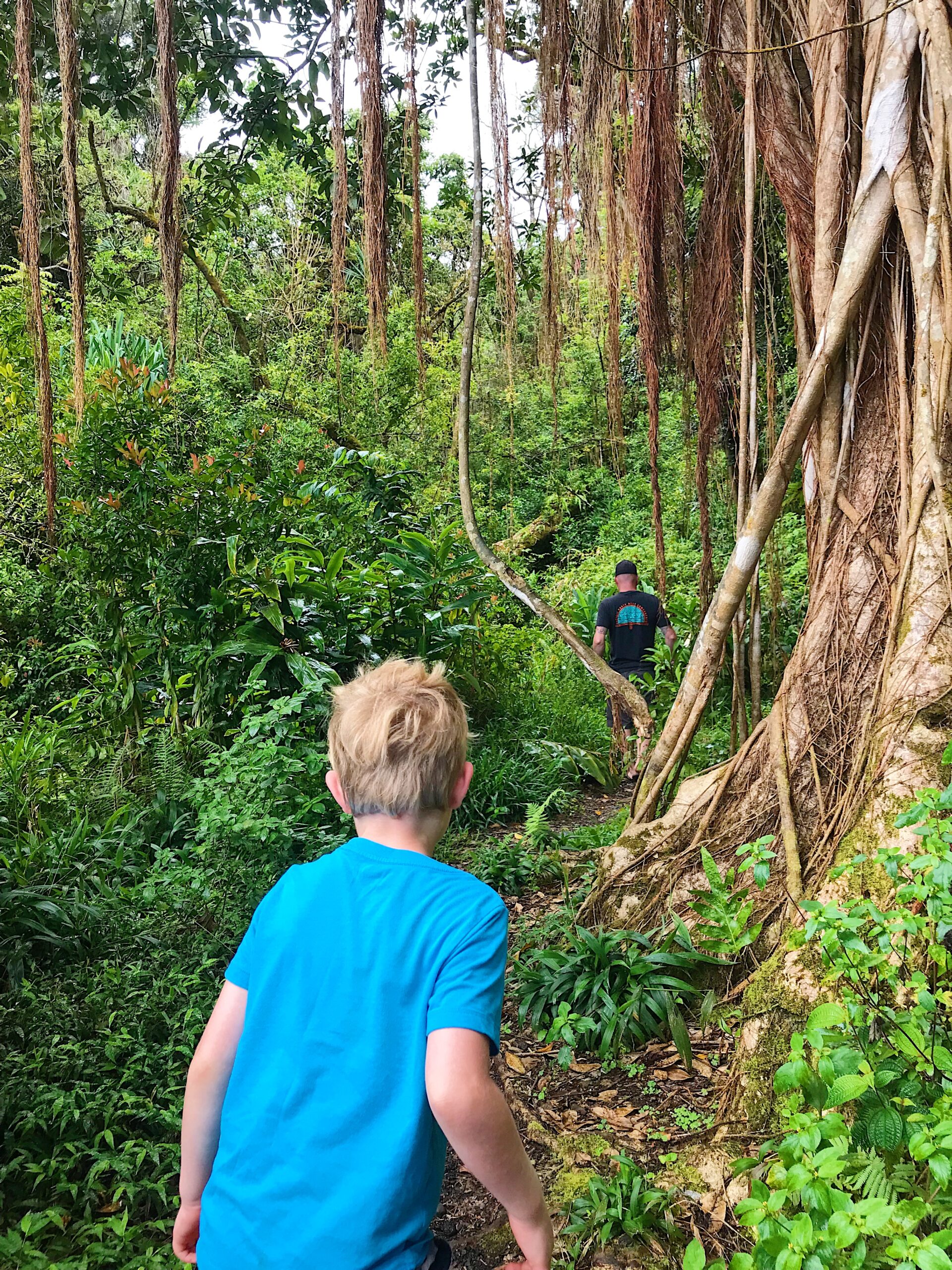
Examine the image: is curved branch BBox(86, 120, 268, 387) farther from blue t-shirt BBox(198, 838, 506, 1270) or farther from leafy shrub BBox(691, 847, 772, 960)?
blue t-shirt BBox(198, 838, 506, 1270)

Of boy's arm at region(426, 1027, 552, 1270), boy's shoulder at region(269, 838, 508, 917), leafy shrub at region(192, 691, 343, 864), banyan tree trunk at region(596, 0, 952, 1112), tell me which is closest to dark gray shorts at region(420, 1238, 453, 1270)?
boy's arm at region(426, 1027, 552, 1270)

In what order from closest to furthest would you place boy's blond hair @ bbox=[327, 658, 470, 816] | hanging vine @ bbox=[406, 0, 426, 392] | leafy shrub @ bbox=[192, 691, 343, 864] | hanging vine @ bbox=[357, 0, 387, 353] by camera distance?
boy's blond hair @ bbox=[327, 658, 470, 816] < hanging vine @ bbox=[357, 0, 387, 353] < hanging vine @ bbox=[406, 0, 426, 392] < leafy shrub @ bbox=[192, 691, 343, 864]

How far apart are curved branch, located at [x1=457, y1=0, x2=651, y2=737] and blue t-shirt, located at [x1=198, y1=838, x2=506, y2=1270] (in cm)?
259

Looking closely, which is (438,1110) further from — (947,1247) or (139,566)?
(139,566)

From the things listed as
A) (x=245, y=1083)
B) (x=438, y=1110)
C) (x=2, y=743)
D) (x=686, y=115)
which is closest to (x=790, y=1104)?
(x=438, y=1110)

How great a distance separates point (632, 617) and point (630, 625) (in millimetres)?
58

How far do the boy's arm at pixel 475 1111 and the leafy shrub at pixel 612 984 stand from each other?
183 cm

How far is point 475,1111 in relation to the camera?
0.95 meters

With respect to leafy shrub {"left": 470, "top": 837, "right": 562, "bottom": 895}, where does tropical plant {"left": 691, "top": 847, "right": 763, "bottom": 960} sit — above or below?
above

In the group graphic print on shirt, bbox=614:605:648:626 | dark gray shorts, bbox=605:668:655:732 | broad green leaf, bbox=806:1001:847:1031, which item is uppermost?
graphic print on shirt, bbox=614:605:648:626

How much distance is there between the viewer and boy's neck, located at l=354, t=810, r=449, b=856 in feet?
3.66

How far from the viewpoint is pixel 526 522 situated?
1426 centimetres

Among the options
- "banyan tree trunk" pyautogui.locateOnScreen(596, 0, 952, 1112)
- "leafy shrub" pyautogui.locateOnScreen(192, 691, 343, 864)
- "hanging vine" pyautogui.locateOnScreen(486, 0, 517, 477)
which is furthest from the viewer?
"leafy shrub" pyautogui.locateOnScreen(192, 691, 343, 864)

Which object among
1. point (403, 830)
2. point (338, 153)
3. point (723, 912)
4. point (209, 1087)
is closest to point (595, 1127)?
point (723, 912)
